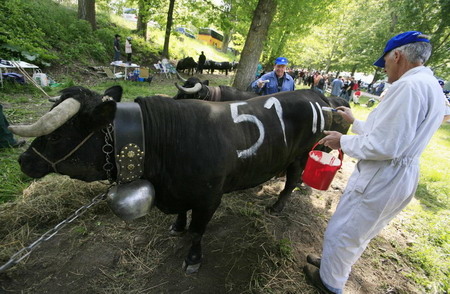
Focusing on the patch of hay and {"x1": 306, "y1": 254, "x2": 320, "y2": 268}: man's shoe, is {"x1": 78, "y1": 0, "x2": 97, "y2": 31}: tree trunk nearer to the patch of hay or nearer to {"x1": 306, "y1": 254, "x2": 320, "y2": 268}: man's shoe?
the patch of hay

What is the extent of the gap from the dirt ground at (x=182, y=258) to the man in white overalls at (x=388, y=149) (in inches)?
24.1

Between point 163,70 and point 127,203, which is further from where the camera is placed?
point 163,70

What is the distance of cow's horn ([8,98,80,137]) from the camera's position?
1.56 m

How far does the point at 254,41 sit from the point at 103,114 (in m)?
6.39

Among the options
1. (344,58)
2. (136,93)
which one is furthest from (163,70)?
(344,58)

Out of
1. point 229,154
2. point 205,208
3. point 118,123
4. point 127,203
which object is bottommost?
point 205,208

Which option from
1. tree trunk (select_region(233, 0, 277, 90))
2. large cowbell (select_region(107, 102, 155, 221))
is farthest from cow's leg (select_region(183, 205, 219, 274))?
tree trunk (select_region(233, 0, 277, 90))

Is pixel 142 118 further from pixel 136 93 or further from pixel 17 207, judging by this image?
pixel 136 93

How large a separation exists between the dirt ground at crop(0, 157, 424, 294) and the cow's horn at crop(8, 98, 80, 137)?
1561 mm

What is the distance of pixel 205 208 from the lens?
2.36m

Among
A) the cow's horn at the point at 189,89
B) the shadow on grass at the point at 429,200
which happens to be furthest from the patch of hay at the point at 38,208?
the shadow on grass at the point at 429,200

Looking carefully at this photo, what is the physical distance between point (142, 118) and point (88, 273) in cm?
170

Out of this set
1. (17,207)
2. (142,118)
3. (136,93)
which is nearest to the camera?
(142,118)

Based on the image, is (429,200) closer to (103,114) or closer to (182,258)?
(182,258)
